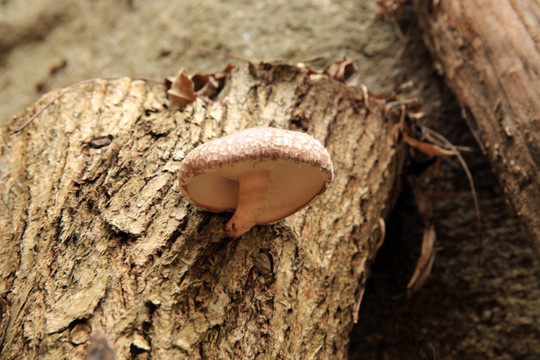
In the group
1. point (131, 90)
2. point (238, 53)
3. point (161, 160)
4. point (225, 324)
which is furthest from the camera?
point (238, 53)

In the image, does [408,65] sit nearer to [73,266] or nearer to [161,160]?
[161,160]

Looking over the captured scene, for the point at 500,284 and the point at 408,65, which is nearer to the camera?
the point at 500,284

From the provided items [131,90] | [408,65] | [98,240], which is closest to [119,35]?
[131,90]

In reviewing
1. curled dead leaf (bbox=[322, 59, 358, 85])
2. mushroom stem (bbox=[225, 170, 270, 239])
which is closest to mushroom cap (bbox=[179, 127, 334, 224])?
mushroom stem (bbox=[225, 170, 270, 239])

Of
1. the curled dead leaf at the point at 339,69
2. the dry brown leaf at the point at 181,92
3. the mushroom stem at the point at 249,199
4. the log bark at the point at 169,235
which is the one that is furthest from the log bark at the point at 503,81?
the dry brown leaf at the point at 181,92

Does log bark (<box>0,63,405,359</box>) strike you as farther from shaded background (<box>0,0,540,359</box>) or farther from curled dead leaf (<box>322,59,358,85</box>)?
shaded background (<box>0,0,540,359</box>)

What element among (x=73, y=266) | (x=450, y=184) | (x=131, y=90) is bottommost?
(x=450, y=184)
